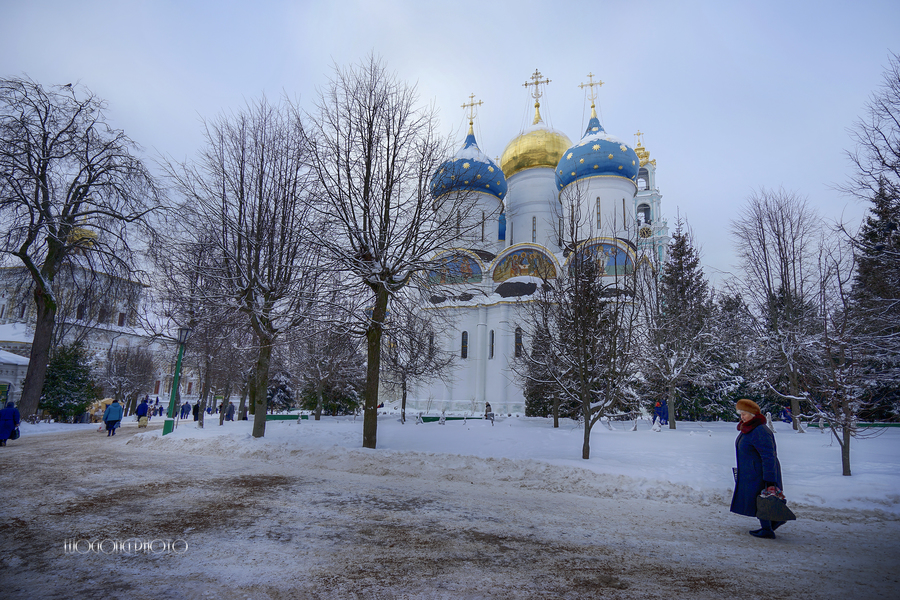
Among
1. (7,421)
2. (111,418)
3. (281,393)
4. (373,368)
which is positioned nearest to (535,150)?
(281,393)

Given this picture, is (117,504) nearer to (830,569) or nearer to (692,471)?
(830,569)

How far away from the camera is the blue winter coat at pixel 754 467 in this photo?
14.3ft

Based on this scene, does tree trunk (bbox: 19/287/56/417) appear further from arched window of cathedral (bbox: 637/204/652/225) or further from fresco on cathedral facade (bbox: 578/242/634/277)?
arched window of cathedral (bbox: 637/204/652/225)

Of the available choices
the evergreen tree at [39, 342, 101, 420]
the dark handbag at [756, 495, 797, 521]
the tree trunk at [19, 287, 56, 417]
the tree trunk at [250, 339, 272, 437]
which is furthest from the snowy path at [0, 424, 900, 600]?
the evergreen tree at [39, 342, 101, 420]

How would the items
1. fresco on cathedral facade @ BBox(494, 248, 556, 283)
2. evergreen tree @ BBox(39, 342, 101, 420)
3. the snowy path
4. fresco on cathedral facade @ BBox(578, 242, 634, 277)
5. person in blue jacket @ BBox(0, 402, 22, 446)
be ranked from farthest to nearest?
fresco on cathedral facade @ BBox(494, 248, 556, 283) → evergreen tree @ BBox(39, 342, 101, 420) → person in blue jacket @ BBox(0, 402, 22, 446) → fresco on cathedral facade @ BBox(578, 242, 634, 277) → the snowy path

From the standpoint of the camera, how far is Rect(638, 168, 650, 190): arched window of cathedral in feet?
156

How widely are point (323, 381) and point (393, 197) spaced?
10.5 metres

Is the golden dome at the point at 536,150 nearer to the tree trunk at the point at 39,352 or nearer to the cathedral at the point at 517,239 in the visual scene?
the cathedral at the point at 517,239

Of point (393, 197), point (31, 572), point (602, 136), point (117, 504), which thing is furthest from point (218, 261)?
point (602, 136)

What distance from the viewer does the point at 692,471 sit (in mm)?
7461

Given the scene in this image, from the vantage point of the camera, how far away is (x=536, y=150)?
34156 mm

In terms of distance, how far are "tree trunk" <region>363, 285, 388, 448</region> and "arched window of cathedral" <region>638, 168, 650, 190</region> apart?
45.1 meters

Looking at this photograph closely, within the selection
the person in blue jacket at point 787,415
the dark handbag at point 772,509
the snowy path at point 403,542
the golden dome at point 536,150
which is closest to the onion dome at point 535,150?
the golden dome at point 536,150

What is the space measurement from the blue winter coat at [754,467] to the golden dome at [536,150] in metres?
32.1
